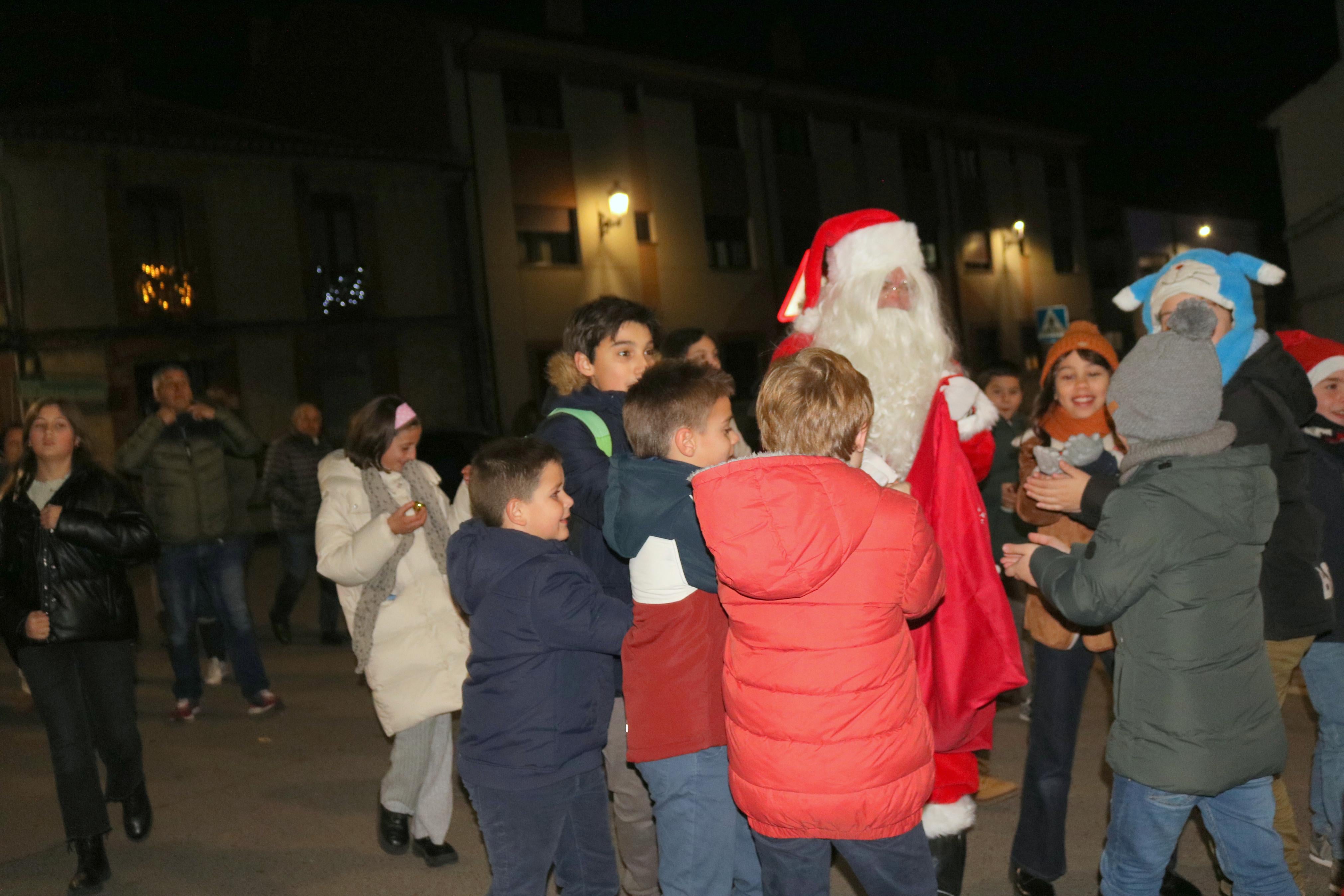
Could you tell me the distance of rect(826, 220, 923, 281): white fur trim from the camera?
10.9 ft

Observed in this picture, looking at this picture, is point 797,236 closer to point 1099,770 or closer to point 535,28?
point 535,28

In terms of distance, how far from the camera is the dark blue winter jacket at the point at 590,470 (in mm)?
3383

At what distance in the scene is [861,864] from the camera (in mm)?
2479

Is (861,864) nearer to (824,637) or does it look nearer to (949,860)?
(824,637)

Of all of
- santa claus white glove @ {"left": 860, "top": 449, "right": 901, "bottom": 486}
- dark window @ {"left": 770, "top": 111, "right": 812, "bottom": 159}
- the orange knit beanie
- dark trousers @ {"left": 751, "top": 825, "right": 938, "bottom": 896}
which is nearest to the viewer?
dark trousers @ {"left": 751, "top": 825, "right": 938, "bottom": 896}

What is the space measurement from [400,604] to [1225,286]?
3.25 meters

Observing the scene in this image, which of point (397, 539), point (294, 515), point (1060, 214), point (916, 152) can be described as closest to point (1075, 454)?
point (397, 539)

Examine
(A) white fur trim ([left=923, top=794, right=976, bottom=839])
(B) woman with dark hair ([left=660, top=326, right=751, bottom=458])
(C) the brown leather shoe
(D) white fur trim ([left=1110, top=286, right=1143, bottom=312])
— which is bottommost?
(C) the brown leather shoe

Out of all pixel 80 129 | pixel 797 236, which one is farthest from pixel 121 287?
pixel 797 236

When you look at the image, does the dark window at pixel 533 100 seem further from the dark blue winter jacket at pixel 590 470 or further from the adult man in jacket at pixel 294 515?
the dark blue winter jacket at pixel 590 470

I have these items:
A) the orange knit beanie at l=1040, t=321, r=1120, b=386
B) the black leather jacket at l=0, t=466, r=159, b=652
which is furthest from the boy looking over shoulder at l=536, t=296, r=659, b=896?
the black leather jacket at l=0, t=466, r=159, b=652

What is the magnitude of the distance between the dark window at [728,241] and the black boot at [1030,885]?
73.5ft

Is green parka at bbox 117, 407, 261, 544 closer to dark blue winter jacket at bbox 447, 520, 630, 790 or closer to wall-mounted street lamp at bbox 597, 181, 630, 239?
dark blue winter jacket at bbox 447, 520, 630, 790

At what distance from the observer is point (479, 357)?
906 inches
